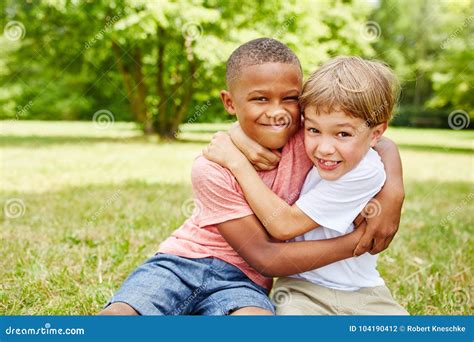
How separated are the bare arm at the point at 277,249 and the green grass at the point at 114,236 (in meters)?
0.79

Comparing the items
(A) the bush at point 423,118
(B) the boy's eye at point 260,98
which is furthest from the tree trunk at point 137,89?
(A) the bush at point 423,118

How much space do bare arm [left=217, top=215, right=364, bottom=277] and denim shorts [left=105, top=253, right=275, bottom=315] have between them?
124mm

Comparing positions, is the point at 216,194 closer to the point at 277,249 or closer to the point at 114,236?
the point at 277,249

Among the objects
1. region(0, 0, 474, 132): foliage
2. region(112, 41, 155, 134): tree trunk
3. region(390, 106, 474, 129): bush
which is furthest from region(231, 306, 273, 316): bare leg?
region(390, 106, 474, 129): bush

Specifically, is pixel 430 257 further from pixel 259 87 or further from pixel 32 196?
pixel 32 196

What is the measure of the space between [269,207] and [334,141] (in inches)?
14.4

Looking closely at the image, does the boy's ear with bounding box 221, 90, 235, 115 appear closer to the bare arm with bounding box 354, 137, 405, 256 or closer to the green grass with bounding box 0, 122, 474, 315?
the bare arm with bounding box 354, 137, 405, 256

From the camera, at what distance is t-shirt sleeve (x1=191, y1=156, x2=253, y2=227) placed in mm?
2213

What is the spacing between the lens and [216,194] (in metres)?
2.24

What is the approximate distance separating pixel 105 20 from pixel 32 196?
27.7ft
